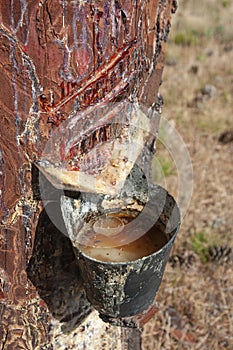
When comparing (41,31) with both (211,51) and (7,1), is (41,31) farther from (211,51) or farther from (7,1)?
(211,51)

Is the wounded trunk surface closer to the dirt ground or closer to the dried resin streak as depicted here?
the dried resin streak

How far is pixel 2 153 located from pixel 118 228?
20.9 inches

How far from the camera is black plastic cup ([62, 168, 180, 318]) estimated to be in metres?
1.47

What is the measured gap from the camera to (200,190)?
378 centimetres

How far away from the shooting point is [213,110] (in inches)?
190

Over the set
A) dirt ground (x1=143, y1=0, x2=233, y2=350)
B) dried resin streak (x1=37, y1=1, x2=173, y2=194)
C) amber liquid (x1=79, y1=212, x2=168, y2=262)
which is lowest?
dirt ground (x1=143, y1=0, x2=233, y2=350)

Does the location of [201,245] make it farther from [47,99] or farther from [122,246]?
[47,99]

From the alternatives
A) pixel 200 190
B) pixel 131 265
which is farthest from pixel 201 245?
pixel 131 265

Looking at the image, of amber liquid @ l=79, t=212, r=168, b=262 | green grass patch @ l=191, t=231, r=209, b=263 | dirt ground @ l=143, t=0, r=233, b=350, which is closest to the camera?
amber liquid @ l=79, t=212, r=168, b=262

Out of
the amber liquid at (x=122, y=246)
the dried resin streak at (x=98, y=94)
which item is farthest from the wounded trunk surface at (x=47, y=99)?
the amber liquid at (x=122, y=246)

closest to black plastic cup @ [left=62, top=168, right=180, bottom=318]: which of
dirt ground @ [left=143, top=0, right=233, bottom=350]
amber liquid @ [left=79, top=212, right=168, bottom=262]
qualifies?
amber liquid @ [left=79, top=212, right=168, bottom=262]

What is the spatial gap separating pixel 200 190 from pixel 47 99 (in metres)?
2.49

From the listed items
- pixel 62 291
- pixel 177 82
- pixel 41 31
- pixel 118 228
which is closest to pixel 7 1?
pixel 41 31

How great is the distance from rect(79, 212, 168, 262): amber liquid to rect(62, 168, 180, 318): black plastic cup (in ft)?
0.11
